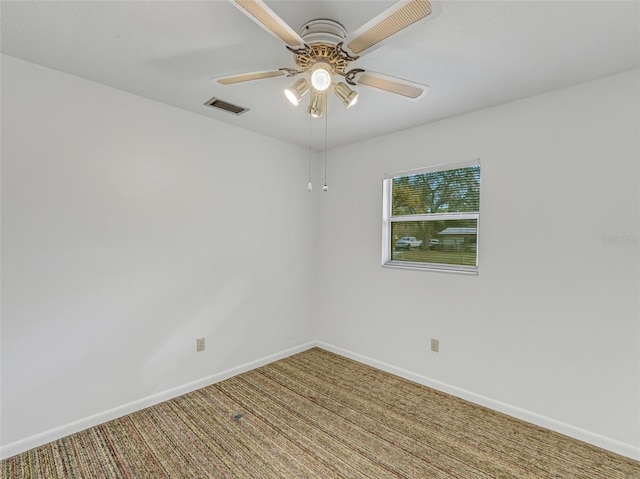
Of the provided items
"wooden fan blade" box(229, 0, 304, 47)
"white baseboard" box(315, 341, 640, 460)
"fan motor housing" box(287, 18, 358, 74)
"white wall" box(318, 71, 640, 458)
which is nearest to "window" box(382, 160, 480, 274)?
"white wall" box(318, 71, 640, 458)

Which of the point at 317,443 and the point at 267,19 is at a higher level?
the point at 267,19

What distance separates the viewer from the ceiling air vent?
2.51m

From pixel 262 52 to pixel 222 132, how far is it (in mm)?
1306

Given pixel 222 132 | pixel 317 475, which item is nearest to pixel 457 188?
pixel 222 132

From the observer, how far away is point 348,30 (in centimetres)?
161

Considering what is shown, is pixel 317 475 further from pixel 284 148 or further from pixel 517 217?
pixel 284 148

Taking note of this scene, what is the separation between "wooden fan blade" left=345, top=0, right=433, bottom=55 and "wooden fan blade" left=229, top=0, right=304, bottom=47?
0.25m

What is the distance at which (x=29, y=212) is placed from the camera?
6.57ft

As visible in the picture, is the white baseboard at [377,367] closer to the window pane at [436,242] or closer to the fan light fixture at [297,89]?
the window pane at [436,242]

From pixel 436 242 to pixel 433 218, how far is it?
0.23 metres

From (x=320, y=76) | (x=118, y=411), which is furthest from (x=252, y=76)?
(x=118, y=411)

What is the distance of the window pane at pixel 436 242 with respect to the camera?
2.78m

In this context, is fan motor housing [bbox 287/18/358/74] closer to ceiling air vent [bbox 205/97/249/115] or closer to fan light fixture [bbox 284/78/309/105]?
fan light fixture [bbox 284/78/309/105]

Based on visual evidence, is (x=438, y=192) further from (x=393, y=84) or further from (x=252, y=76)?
(x=252, y=76)
